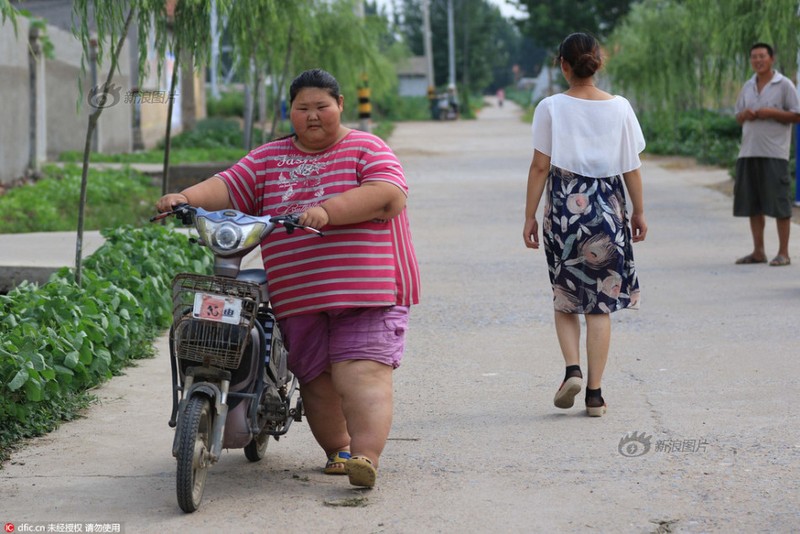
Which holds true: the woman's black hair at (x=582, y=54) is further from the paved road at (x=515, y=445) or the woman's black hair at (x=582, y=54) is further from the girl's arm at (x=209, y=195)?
the girl's arm at (x=209, y=195)

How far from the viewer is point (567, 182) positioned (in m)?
5.98

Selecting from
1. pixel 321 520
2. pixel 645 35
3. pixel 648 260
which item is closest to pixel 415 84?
pixel 645 35

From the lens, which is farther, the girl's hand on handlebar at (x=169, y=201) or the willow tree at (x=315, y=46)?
the willow tree at (x=315, y=46)

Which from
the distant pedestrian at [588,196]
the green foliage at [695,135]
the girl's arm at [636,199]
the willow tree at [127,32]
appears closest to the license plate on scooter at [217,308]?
the distant pedestrian at [588,196]

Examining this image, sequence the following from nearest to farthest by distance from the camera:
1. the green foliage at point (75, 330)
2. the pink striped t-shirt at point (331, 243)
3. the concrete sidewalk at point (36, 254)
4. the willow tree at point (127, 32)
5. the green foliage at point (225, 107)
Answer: the pink striped t-shirt at point (331, 243)
the green foliage at point (75, 330)
the willow tree at point (127, 32)
the concrete sidewalk at point (36, 254)
the green foliage at point (225, 107)

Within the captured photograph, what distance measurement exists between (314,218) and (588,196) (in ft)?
6.15

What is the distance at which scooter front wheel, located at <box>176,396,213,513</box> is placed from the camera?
14.3 ft

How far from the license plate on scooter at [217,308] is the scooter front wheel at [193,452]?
30 cm

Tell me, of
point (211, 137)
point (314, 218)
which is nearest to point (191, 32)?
point (314, 218)

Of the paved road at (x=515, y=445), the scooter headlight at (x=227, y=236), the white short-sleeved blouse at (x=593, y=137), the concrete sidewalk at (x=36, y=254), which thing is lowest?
the paved road at (x=515, y=445)

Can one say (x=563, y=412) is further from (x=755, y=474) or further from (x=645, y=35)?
(x=645, y=35)

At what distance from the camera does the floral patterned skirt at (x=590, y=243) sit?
19.5ft

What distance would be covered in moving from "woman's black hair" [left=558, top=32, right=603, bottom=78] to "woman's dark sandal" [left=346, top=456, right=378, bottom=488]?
2.21 metres

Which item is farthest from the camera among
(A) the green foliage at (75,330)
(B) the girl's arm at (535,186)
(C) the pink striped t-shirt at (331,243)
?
(B) the girl's arm at (535,186)
